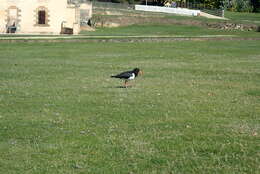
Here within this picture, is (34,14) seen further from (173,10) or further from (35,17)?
(173,10)

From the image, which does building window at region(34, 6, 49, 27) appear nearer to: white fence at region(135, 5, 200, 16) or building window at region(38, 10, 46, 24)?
building window at region(38, 10, 46, 24)

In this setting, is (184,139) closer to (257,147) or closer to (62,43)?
(257,147)

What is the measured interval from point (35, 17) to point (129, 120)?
150ft

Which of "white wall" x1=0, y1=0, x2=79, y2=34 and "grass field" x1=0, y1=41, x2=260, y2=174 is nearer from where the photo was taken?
"grass field" x1=0, y1=41, x2=260, y2=174

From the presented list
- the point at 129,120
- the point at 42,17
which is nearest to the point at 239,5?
the point at 42,17

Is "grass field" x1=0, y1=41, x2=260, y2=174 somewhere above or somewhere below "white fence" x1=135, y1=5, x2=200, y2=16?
above

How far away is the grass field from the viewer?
8.80 metres

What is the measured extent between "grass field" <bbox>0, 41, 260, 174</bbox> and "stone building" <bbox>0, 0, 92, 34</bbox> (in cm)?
3245

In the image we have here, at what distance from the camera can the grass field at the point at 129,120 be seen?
28.9 feet

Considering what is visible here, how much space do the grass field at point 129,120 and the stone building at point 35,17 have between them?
3245 cm

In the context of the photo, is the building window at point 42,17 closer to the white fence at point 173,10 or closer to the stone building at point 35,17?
the stone building at point 35,17

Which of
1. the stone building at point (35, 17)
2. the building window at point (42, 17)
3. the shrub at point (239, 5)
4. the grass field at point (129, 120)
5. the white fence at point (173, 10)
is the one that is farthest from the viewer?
the shrub at point (239, 5)

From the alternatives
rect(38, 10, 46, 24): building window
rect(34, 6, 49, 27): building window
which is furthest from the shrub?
rect(38, 10, 46, 24): building window

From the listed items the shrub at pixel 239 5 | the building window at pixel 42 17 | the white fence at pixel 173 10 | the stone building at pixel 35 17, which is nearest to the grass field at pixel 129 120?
the stone building at pixel 35 17
